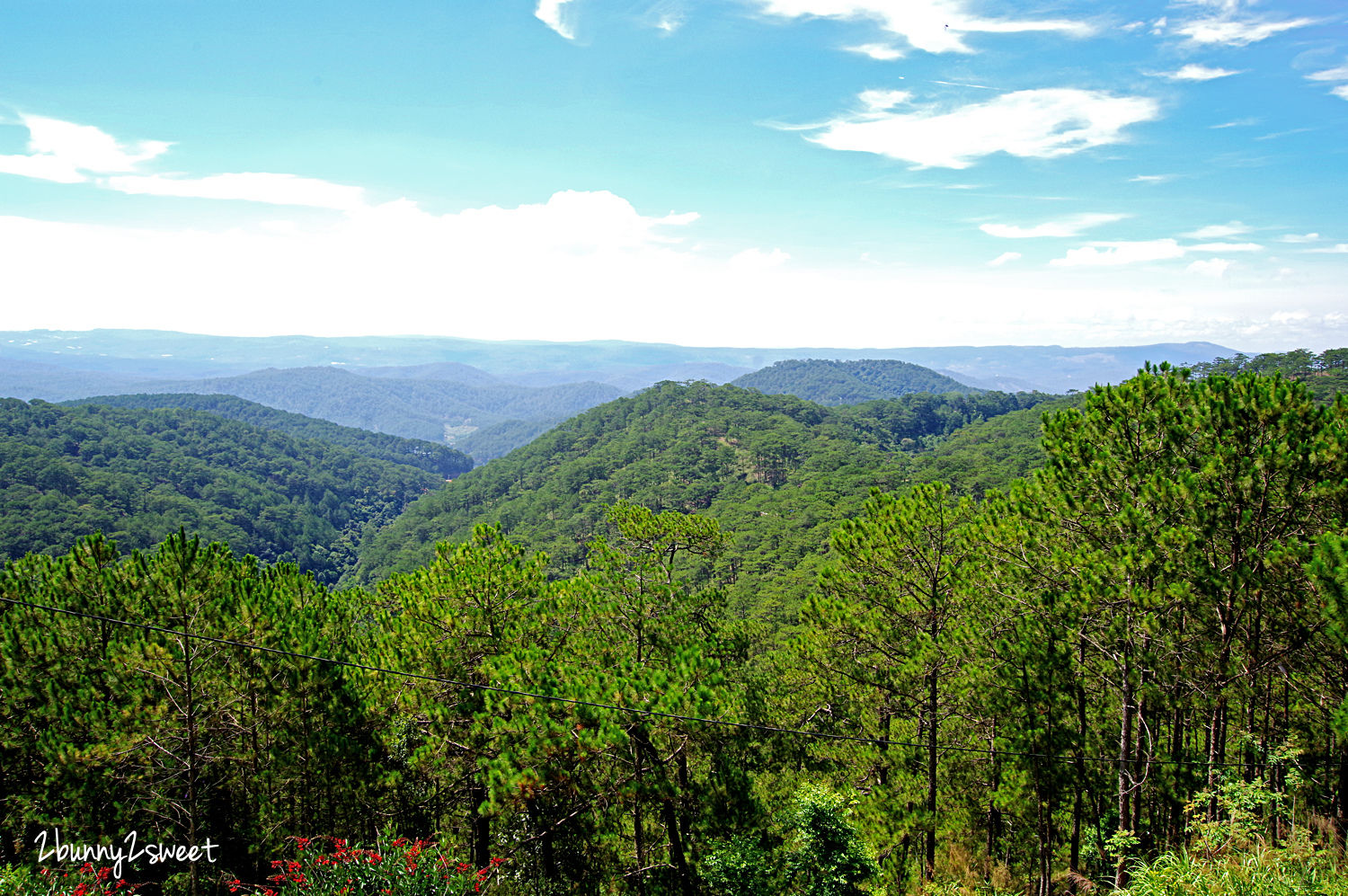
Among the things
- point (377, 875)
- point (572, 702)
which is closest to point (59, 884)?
point (377, 875)

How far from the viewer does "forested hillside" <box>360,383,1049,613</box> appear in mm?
83562

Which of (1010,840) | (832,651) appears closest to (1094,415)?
(832,651)

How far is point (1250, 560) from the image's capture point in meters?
8.65

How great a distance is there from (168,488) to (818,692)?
16265 centimetres

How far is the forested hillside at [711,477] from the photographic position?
3290 inches

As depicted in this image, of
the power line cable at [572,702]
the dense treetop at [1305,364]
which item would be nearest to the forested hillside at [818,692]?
A: the power line cable at [572,702]

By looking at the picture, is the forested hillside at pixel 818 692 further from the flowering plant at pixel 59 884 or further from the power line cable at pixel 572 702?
the flowering plant at pixel 59 884

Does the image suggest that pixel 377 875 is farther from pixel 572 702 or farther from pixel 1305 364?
pixel 1305 364

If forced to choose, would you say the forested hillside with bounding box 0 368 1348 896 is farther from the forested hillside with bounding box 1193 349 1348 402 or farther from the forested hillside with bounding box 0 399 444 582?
the forested hillside with bounding box 1193 349 1348 402

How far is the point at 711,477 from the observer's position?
130 metres

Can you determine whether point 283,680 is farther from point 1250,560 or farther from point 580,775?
point 1250,560

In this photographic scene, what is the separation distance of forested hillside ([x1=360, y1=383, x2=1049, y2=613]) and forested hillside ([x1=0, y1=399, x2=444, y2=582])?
21135 millimetres

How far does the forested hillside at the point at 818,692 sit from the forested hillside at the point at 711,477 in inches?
1495

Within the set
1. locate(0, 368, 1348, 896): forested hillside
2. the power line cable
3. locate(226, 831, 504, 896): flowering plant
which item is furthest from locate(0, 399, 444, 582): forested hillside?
locate(226, 831, 504, 896): flowering plant
